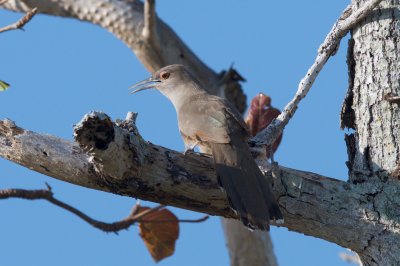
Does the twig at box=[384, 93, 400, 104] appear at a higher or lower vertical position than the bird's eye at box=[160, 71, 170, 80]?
lower

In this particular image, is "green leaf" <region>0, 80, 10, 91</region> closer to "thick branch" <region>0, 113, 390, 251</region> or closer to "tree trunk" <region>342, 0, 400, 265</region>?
"thick branch" <region>0, 113, 390, 251</region>

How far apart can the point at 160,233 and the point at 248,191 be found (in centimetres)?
220

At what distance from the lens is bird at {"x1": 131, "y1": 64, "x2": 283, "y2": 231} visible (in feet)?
15.9

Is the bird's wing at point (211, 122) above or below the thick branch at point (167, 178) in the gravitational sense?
above

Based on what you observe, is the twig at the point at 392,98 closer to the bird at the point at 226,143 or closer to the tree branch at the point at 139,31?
the bird at the point at 226,143

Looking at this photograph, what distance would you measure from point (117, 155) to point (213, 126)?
4.99 ft

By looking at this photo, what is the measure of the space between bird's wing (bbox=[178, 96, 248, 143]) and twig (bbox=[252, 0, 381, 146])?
29 centimetres

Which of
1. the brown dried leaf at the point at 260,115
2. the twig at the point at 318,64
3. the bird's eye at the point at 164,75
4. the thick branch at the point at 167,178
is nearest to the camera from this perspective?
the thick branch at the point at 167,178

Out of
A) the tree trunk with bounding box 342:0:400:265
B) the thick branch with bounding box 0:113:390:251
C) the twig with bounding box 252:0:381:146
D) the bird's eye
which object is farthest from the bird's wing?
the bird's eye

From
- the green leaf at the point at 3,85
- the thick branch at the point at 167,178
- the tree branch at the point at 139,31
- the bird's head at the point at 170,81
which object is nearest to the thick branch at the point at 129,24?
the tree branch at the point at 139,31

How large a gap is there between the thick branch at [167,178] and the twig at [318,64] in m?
0.43

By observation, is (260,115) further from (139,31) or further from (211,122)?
(139,31)

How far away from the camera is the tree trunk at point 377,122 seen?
492 centimetres

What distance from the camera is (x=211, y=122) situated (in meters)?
5.88
